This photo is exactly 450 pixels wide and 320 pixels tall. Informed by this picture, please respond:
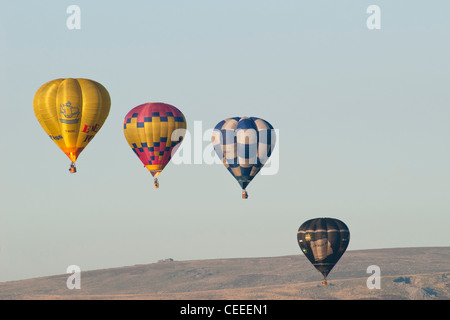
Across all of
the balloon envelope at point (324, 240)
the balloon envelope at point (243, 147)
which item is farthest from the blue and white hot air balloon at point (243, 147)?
the balloon envelope at point (324, 240)

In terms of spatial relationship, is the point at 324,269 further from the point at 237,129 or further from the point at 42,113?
the point at 42,113

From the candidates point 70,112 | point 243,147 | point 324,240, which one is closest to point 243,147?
point 243,147

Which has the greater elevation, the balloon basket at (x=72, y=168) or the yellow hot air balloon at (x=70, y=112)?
the yellow hot air balloon at (x=70, y=112)

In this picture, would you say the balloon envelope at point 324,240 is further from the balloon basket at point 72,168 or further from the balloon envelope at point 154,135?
the balloon basket at point 72,168

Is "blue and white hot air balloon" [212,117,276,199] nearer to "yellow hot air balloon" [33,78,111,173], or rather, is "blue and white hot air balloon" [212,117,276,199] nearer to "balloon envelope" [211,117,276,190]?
"balloon envelope" [211,117,276,190]

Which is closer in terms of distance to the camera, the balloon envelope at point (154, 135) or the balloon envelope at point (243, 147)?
the balloon envelope at point (154, 135)

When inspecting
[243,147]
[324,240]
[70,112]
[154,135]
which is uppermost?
[70,112]

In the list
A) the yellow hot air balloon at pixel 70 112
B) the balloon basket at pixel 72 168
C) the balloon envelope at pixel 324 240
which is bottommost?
the balloon envelope at pixel 324 240

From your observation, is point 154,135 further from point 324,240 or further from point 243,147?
point 324,240
